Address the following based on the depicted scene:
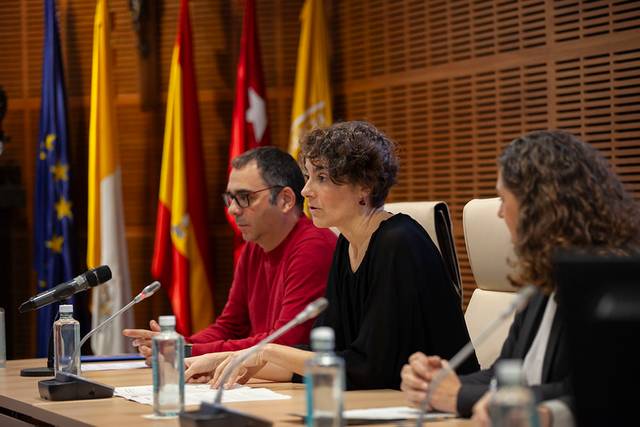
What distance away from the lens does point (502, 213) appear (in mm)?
2105

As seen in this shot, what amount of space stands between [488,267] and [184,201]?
117 inches

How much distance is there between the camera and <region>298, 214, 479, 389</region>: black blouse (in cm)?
262

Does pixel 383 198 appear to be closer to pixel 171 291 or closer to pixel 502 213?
pixel 502 213

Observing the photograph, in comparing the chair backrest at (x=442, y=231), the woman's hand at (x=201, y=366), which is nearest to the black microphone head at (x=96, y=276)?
the woman's hand at (x=201, y=366)

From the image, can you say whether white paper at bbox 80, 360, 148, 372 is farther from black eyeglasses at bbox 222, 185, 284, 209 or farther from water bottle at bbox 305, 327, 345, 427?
water bottle at bbox 305, 327, 345, 427

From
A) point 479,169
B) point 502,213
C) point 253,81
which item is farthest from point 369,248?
point 253,81

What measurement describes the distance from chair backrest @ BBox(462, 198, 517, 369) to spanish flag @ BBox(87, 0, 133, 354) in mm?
3030

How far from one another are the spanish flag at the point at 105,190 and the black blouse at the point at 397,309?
3.00 meters

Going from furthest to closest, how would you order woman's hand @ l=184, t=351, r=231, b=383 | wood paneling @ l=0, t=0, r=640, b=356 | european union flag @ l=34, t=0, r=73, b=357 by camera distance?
european union flag @ l=34, t=0, r=73, b=357 < wood paneling @ l=0, t=0, r=640, b=356 < woman's hand @ l=184, t=351, r=231, b=383

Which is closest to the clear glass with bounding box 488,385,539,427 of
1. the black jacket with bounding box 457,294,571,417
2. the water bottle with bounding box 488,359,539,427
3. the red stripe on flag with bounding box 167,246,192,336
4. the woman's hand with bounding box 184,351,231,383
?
the water bottle with bounding box 488,359,539,427

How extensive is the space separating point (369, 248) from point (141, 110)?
11.5 feet

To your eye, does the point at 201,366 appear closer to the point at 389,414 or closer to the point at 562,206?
the point at 389,414

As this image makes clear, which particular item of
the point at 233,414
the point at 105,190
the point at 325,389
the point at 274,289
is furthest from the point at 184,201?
the point at 325,389

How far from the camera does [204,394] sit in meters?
2.54
